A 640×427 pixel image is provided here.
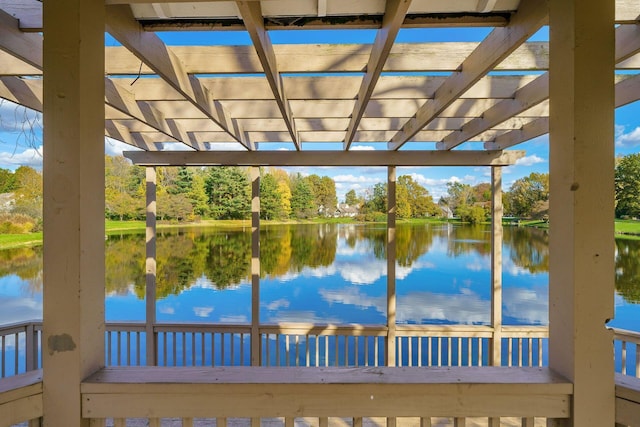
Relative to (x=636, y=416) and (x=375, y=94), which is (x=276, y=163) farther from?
(x=636, y=416)

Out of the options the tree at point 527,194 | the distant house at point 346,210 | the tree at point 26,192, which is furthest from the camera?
the distant house at point 346,210

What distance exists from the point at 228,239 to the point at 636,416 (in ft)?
25.3

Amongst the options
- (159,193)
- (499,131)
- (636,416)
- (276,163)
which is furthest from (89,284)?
(159,193)

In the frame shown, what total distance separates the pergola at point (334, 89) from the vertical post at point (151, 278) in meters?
1.50

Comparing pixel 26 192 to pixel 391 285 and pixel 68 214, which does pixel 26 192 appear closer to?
pixel 68 214

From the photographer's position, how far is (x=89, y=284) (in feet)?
3.28

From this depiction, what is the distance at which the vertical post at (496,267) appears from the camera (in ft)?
12.0

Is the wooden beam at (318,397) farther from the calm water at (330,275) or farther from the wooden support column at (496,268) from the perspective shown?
the calm water at (330,275)

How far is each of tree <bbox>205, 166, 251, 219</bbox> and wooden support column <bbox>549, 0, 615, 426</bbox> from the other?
23.3 ft

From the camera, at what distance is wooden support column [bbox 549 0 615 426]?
934 mm

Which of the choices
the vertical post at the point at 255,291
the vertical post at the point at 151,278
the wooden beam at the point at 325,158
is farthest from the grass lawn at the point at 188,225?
the vertical post at the point at 255,291

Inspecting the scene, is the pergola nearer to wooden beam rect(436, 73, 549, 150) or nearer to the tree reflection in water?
wooden beam rect(436, 73, 549, 150)

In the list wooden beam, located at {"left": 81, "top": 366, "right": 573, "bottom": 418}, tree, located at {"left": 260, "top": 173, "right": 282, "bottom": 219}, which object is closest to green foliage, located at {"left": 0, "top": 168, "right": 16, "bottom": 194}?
tree, located at {"left": 260, "top": 173, "right": 282, "bottom": 219}

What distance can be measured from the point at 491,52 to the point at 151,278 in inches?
156
